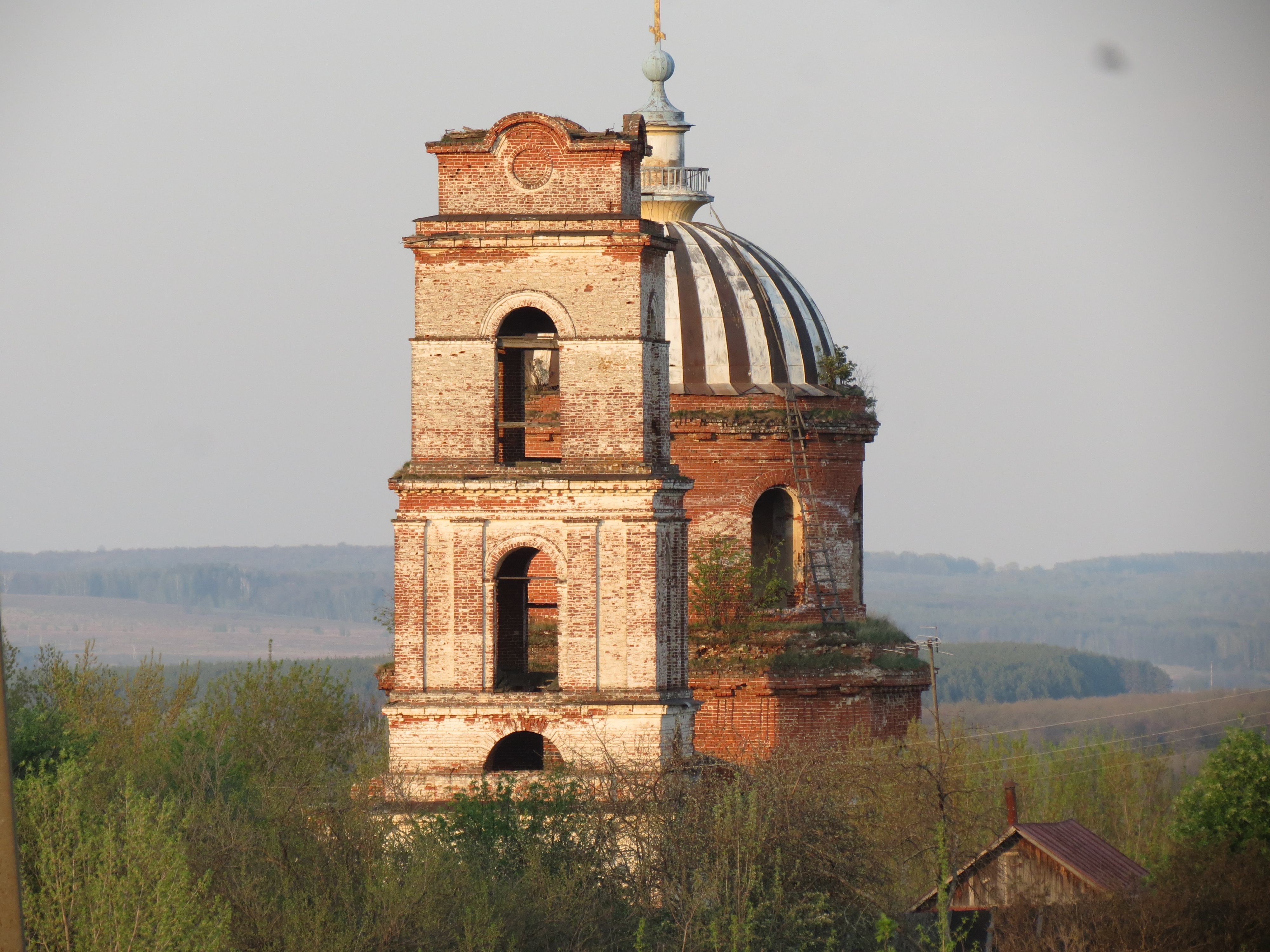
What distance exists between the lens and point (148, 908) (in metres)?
16.8

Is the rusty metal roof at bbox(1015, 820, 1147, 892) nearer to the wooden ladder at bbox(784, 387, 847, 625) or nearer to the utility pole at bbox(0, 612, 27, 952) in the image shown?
the wooden ladder at bbox(784, 387, 847, 625)

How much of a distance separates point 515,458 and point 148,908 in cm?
847

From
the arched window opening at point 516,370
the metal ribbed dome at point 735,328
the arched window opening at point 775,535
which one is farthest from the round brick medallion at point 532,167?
the arched window opening at point 775,535

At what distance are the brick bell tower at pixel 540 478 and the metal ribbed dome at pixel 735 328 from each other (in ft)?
28.0

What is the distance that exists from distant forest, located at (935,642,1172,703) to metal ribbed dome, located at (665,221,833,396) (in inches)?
2279

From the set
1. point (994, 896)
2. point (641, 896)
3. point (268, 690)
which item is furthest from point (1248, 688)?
point (641, 896)

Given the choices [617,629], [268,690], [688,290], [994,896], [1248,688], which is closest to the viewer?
[617,629]

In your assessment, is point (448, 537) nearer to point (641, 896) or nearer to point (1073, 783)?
point (641, 896)

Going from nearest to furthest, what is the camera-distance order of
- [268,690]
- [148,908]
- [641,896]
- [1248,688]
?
1. [148,908]
2. [641,896]
3. [268,690]
4. [1248,688]

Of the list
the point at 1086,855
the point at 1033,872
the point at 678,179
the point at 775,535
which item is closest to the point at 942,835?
the point at 1033,872

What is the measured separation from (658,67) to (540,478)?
16.5m

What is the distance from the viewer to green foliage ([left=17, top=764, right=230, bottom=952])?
54.2ft

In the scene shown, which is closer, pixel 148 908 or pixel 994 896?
pixel 148 908

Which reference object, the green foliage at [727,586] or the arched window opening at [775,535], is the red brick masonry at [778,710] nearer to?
the green foliage at [727,586]
